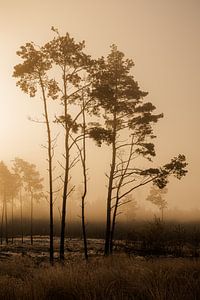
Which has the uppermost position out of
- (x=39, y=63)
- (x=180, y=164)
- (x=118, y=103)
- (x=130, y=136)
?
(x=39, y=63)

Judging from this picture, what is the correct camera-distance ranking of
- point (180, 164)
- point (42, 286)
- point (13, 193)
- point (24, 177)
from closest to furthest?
1. point (42, 286)
2. point (180, 164)
3. point (24, 177)
4. point (13, 193)

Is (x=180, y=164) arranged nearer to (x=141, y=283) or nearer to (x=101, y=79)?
(x=101, y=79)

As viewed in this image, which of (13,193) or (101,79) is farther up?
(101,79)

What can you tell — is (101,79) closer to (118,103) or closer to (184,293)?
(118,103)

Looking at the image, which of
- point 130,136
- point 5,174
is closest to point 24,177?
point 5,174

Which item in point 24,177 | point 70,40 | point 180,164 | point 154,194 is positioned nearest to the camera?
point 70,40

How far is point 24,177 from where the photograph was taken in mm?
55094

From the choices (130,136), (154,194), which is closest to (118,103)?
(130,136)

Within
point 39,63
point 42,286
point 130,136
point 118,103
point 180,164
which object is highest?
point 39,63

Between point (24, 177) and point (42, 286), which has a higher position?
point (24, 177)

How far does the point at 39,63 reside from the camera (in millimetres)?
20375

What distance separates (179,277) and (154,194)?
74706mm

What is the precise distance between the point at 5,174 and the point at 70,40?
39.8 meters

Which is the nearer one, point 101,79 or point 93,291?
point 93,291
